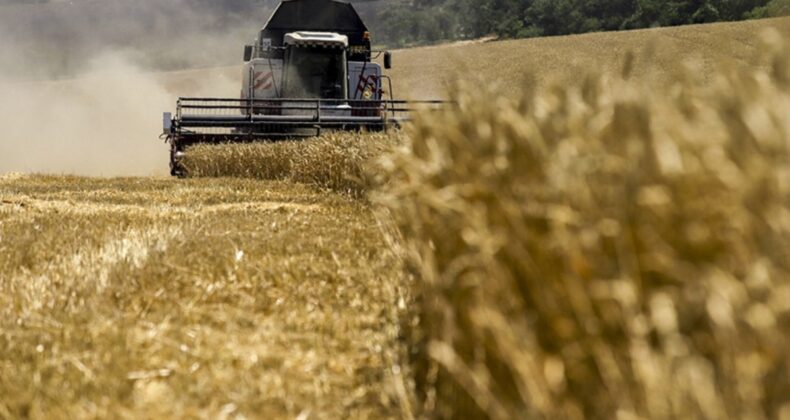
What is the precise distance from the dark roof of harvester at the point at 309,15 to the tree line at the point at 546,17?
3478 centimetres

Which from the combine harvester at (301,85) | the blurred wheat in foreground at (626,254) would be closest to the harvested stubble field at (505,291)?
the blurred wheat in foreground at (626,254)

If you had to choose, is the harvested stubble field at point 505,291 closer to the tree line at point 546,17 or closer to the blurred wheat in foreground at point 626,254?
the blurred wheat in foreground at point 626,254

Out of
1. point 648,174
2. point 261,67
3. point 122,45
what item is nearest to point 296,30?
point 261,67

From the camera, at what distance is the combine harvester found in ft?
58.1

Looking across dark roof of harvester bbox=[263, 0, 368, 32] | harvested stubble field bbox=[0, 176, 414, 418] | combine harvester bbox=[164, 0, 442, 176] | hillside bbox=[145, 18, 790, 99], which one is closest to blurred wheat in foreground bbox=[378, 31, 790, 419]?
harvested stubble field bbox=[0, 176, 414, 418]

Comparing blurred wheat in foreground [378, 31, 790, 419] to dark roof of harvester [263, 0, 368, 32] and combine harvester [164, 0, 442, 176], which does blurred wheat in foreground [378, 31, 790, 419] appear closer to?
combine harvester [164, 0, 442, 176]

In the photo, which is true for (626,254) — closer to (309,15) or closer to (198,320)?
(198,320)

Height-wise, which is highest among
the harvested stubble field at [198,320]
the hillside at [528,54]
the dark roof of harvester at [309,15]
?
the dark roof of harvester at [309,15]

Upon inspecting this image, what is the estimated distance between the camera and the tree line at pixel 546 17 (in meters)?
61.0

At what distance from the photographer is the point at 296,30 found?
1958 cm

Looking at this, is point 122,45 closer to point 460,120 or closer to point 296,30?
point 296,30

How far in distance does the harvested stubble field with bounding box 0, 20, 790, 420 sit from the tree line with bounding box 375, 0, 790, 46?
48291mm

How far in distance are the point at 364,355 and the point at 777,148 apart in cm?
227

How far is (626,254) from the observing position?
2.32m
